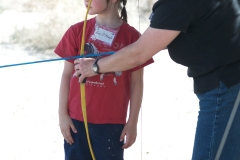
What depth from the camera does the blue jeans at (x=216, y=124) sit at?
195 centimetres

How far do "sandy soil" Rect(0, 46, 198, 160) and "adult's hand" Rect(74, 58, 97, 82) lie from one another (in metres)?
1.36

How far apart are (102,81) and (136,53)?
421mm

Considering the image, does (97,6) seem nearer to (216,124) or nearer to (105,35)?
(105,35)

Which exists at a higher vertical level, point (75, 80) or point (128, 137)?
point (75, 80)

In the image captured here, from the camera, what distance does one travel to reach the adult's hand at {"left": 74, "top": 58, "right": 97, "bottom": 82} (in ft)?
7.04

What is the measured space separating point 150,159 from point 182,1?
1827mm

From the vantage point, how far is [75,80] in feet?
7.83

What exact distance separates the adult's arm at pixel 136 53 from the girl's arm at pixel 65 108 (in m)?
0.26

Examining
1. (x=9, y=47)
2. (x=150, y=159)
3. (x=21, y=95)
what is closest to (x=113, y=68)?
(x=150, y=159)

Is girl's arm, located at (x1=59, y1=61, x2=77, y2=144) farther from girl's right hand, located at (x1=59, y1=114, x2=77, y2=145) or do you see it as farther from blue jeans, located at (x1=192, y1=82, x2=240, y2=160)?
blue jeans, located at (x1=192, y1=82, x2=240, y2=160)

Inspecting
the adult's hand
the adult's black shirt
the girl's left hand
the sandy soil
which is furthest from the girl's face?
the sandy soil

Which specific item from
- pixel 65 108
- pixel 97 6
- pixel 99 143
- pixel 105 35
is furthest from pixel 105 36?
pixel 99 143

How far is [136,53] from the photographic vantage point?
77.2 inches

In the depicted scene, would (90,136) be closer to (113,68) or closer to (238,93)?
(113,68)
